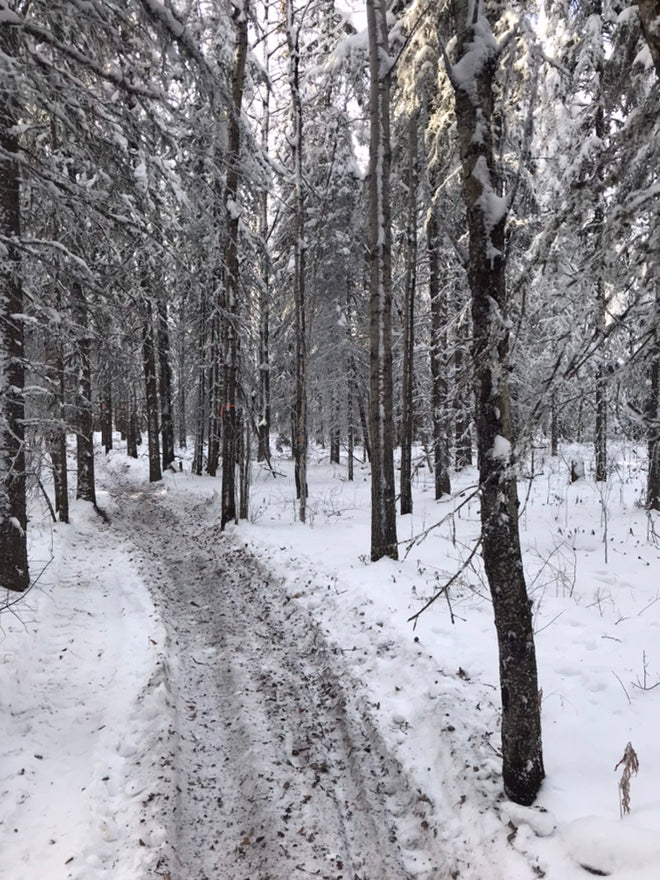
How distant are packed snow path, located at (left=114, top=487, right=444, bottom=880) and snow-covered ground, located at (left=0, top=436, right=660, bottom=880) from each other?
19 mm

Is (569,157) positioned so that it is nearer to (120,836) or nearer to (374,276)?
(374,276)

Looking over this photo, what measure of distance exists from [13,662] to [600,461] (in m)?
13.3

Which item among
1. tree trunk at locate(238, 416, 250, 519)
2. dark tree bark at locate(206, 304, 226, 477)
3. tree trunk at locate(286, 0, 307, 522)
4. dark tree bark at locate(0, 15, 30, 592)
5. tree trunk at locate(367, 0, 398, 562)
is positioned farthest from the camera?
dark tree bark at locate(206, 304, 226, 477)

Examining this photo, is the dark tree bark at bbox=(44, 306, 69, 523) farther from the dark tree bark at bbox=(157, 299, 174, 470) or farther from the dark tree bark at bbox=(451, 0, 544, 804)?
the dark tree bark at bbox=(157, 299, 174, 470)

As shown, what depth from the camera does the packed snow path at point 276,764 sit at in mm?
3381

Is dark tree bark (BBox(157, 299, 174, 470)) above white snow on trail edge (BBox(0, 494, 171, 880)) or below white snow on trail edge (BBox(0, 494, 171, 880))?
above

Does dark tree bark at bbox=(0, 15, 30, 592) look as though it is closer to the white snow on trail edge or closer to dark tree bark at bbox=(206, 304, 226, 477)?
the white snow on trail edge

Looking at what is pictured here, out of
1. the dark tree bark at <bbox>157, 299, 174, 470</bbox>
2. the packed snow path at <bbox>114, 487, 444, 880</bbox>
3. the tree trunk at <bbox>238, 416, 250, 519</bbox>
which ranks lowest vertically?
the packed snow path at <bbox>114, 487, 444, 880</bbox>

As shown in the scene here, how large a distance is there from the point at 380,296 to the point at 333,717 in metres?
6.29

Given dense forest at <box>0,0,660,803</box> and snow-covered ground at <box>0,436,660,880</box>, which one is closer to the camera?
dense forest at <box>0,0,660,803</box>

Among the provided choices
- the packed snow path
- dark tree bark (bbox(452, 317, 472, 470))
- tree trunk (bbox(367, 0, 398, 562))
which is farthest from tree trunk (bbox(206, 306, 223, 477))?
the packed snow path

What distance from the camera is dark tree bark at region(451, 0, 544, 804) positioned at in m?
3.16

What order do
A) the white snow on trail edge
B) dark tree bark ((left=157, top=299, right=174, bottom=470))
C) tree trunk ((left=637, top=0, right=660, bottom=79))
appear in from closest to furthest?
1. tree trunk ((left=637, top=0, right=660, bottom=79))
2. the white snow on trail edge
3. dark tree bark ((left=157, top=299, right=174, bottom=470))

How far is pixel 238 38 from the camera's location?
35.8ft
